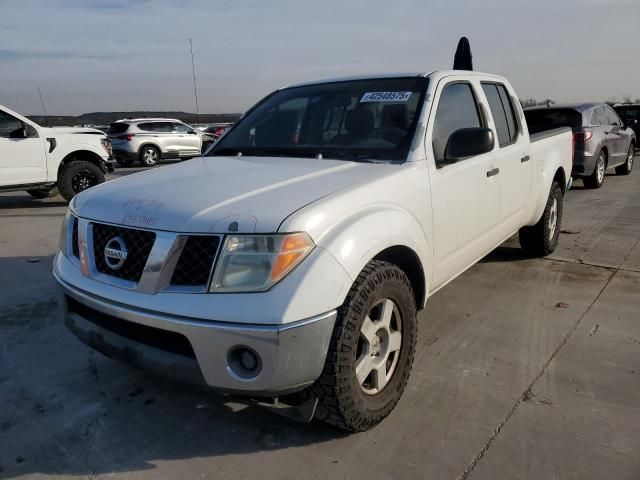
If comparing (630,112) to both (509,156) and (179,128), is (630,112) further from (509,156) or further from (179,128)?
(509,156)

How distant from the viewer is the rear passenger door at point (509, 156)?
13.4 feet

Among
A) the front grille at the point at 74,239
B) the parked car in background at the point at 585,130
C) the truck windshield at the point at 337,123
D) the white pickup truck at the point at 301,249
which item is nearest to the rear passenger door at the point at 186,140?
the parked car in background at the point at 585,130

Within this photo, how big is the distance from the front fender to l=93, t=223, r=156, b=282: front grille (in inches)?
29.7

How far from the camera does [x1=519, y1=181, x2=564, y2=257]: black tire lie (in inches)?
209

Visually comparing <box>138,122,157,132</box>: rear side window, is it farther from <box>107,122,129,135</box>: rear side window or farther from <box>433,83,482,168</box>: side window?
<box>433,83,482,168</box>: side window

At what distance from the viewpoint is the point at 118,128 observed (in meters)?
18.9

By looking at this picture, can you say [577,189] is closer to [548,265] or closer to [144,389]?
[548,265]

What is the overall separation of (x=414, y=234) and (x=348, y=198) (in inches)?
21.0

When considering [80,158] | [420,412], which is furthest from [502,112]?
[80,158]

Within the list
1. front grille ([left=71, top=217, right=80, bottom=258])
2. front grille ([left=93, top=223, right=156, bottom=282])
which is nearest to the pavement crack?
front grille ([left=93, top=223, right=156, bottom=282])

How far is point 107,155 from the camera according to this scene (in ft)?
33.9

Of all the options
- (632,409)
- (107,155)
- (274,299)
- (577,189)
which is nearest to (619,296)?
(632,409)

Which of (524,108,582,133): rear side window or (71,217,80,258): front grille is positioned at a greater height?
(524,108,582,133): rear side window

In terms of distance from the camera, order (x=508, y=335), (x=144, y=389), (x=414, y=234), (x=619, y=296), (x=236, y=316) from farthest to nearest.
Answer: (x=619, y=296) < (x=508, y=335) < (x=144, y=389) < (x=414, y=234) < (x=236, y=316)
